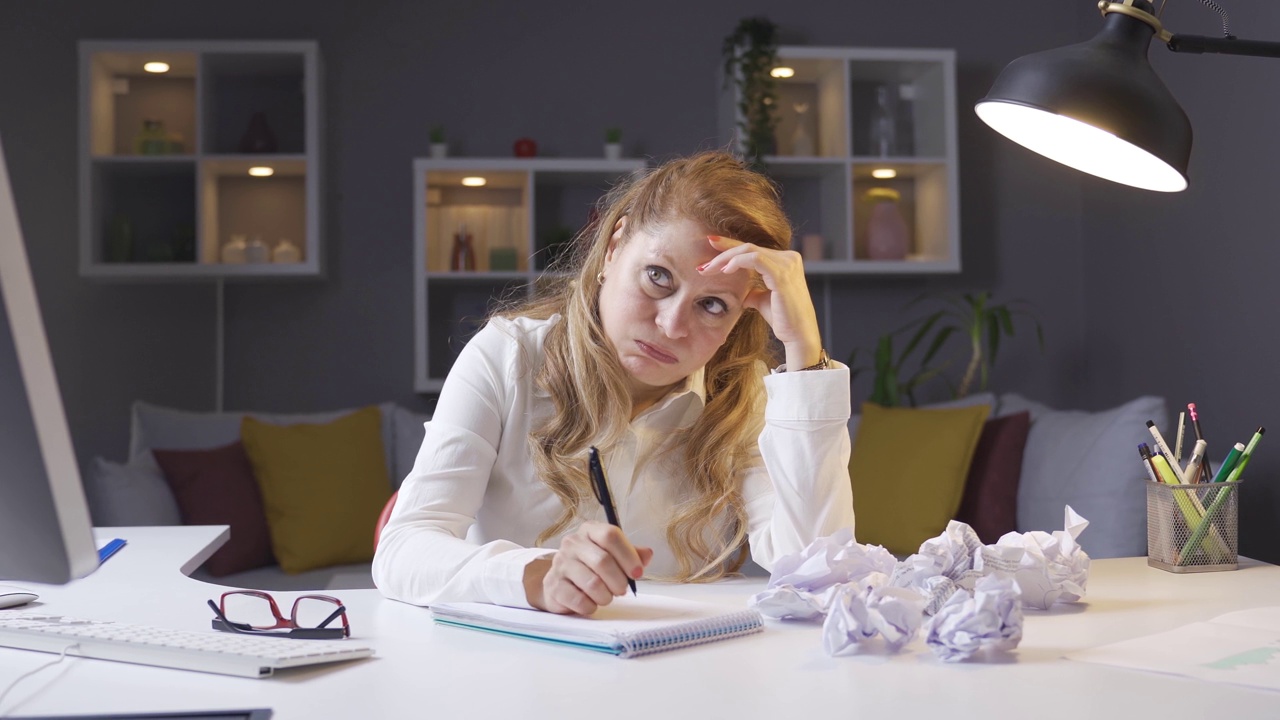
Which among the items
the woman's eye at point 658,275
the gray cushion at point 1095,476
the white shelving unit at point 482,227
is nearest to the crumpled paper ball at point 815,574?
the woman's eye at point 658,275

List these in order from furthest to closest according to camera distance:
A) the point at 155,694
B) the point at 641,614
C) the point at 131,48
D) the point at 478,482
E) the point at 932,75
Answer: the point at 932,75
the point at 131,48
the point at 478,482
the point at 641,614
the point at 155,694

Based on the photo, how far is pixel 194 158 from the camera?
3871mm

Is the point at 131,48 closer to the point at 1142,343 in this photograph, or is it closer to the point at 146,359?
the point at 146,359

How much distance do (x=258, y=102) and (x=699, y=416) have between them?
2957mm

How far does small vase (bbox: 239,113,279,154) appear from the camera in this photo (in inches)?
156

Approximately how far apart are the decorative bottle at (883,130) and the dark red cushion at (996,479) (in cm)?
115

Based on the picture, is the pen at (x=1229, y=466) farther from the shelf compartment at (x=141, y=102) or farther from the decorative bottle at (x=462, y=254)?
the shelf compartment at (x=141, y=102)

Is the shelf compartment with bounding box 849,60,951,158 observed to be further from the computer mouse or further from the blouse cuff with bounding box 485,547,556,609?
the computer mouse

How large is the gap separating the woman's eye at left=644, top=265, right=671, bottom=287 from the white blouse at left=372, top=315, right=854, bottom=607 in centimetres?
20

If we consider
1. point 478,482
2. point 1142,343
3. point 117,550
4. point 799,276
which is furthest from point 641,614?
point 1142,343

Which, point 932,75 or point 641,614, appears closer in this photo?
point 641,614

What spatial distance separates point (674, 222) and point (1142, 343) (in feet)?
9.24

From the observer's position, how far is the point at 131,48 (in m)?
3.84

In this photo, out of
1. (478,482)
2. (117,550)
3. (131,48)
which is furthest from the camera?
(131,48)
